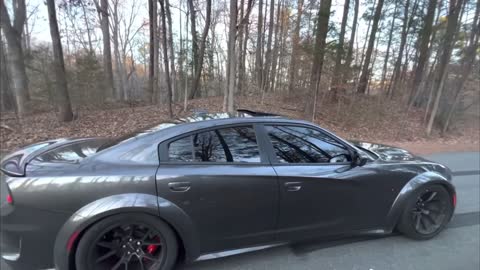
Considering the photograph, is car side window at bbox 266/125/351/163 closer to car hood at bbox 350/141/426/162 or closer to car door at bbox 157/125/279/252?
car door at bbox 157/125/279/252

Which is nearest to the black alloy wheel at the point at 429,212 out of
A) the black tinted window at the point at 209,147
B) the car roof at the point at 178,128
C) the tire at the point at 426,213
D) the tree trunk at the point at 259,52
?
the tire at the point at 426,213

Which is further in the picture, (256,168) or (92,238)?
(256,168)

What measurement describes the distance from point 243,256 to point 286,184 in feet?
3.06

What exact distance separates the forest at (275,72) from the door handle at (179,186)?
646 cm

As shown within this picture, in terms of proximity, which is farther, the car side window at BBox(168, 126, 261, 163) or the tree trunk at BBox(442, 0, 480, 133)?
the tree trunk at BBox(442, 0, 480, 133)

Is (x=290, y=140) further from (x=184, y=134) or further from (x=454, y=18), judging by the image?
(x=454, y=18)

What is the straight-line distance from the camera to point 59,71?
8102 millimetres

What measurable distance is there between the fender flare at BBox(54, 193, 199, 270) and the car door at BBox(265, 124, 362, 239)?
3.34ft

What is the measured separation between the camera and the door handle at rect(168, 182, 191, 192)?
208 centimetres

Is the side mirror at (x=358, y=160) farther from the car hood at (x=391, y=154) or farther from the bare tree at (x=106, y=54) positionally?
the bare tree at (x=106, y=54)

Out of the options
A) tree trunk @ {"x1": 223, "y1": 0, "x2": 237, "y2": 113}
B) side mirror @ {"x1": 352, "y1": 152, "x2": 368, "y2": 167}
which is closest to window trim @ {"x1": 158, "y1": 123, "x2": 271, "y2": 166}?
side mirror @ {"x1": 352, "y1": 152, "x2": 368, "y2": 167}

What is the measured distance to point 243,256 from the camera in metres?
2.62

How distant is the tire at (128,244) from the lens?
1.97 metres

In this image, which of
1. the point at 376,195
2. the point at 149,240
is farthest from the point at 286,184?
the point at 149,240
